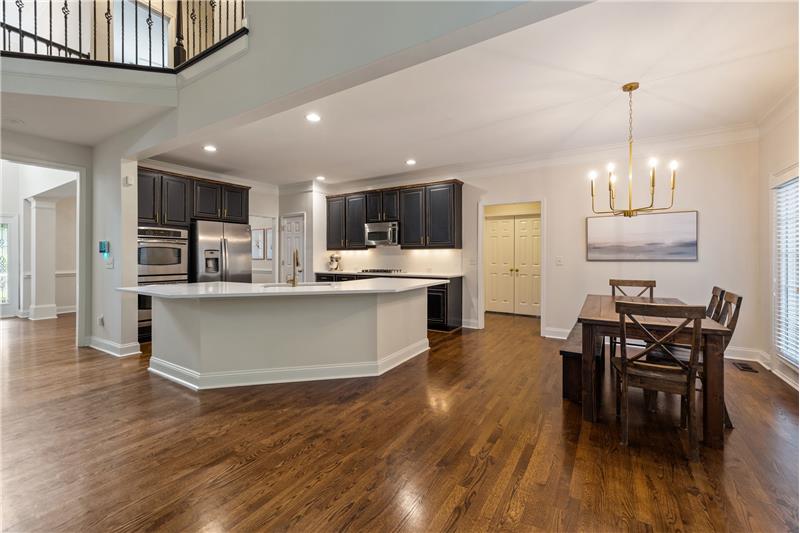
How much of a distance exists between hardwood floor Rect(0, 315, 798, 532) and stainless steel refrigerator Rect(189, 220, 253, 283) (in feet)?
7.66

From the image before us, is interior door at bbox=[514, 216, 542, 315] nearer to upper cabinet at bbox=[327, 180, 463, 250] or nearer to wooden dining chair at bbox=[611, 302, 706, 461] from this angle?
upper cabinet at bbox=[327, 180, 463, 250]

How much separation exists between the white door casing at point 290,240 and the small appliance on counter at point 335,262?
22.4 inches

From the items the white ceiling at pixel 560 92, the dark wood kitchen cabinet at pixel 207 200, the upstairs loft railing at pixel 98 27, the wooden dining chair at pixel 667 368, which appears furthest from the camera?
the dark wood kitchen cabinet at pixel 207 200

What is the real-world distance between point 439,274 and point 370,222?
5.39 feet

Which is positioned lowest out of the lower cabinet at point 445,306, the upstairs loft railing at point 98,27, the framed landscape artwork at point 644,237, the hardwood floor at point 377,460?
the hardwood floor at point 377,460

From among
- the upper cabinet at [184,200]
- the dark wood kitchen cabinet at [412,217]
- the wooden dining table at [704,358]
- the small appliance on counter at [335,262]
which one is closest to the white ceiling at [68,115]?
the upper cabinet at [184,200]

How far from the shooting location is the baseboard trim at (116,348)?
4297mm

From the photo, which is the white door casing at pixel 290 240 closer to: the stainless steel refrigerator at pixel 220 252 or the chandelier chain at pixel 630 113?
the stainless steel refrigerator at pixel 220 252

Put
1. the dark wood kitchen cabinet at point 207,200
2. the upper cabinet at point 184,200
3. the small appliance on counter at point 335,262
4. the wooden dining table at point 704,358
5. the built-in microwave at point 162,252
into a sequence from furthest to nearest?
the small appliance on counter at point 335,262
the dark wood kitchen cabinet at point 207,200
the upper cabinet at point 184,200
the built-in microwave at point 162,252
the wooden dining table at point 704,358

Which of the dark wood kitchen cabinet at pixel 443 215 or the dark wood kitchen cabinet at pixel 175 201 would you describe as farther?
the dark wood kitchen cabinet at pixel 443 215

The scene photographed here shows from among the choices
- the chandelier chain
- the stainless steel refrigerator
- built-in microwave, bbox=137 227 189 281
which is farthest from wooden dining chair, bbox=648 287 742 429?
built-in microwave, bbox=137 227 189 281

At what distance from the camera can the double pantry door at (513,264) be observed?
23.6 ft

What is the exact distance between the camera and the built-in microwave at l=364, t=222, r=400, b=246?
20.6ft

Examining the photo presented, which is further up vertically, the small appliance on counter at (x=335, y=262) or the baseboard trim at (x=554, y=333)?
the small appliance on counter at (x=335, y=262)
